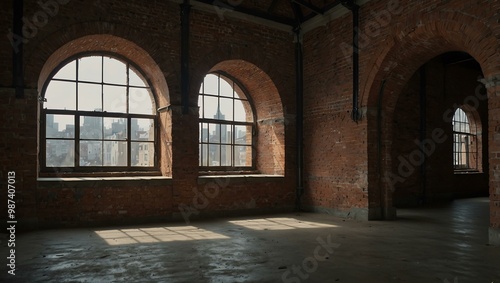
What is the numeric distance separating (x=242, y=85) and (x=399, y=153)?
204 inches

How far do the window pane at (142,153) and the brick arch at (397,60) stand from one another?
16.3 feet

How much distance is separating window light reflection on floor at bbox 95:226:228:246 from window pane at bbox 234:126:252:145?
141 inches

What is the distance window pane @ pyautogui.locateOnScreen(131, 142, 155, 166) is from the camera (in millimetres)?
8742

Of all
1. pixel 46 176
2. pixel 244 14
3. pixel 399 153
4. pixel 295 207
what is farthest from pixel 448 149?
pixel 46 176

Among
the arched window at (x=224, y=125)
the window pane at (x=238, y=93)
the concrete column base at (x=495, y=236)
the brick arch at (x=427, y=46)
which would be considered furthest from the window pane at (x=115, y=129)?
the concrete column base at (x=495, y=236)

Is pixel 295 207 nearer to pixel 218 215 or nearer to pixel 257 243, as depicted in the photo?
pixel 218 215

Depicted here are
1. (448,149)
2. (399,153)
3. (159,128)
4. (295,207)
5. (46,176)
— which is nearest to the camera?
(46,176)

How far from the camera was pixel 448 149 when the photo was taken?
12672mm

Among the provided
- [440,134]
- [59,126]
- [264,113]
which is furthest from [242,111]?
[440,134]

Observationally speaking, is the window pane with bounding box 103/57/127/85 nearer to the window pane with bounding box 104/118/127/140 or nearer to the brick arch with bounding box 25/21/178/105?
the brick arch with bounding box 25/21/178/105

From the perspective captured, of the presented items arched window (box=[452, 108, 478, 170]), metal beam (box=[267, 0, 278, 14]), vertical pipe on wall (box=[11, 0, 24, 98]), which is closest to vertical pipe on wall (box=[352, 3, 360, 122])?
metal beam (box=[267, 0, 278, 14])

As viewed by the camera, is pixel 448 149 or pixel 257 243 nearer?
pixel 257 243

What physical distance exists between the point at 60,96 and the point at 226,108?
3986 mm

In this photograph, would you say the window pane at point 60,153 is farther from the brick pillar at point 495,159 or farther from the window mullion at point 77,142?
the brick pillar at point 495,159
